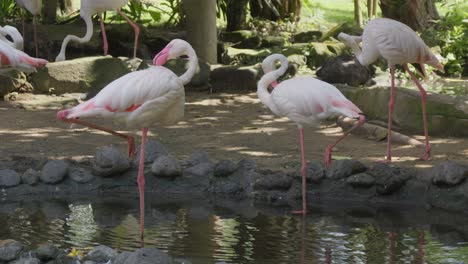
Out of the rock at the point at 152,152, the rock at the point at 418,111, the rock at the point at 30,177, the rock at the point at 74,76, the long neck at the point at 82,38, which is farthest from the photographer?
the rock at the point at 74,76

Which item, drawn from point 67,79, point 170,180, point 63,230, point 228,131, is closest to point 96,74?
point 67,79

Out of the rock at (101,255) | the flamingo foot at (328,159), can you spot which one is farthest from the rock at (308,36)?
the rock at (101,255)

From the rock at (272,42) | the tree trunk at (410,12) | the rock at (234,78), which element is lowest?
the rock at (234,78)

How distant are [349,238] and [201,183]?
5.37 feet

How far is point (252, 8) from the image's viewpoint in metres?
16.0

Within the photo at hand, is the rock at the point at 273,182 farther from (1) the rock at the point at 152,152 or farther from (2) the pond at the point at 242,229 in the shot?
(1) the rock at the point at 152,152

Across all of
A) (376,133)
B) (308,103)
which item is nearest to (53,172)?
(308,103)

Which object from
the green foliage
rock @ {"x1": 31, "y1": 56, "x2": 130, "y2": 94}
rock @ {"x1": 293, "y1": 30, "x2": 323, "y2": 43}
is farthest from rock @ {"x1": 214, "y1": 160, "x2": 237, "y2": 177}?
rock @ {"x1": 293, "y1": 30, "x2": 323, "y2": 43}

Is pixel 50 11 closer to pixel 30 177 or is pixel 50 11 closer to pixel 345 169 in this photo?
pixel 30 177

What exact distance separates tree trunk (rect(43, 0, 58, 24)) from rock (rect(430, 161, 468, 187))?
911 centimetres

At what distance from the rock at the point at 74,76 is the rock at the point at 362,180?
481cm

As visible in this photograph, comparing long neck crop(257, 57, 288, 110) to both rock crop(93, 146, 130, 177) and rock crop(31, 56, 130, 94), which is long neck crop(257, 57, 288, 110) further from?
rock crop(31, 56, 130, 94)

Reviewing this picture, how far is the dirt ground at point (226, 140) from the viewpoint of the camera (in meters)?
7.85

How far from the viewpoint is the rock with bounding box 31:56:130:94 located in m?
10.9
